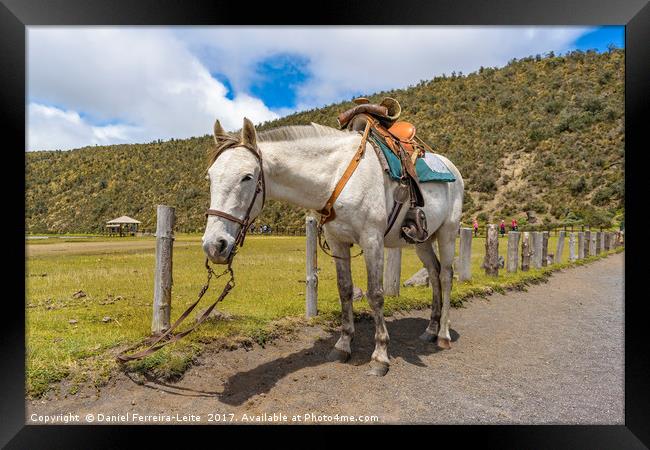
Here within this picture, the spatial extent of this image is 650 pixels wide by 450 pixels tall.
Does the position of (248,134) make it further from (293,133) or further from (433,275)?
(433,275)

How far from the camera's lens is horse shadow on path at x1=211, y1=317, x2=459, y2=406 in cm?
325

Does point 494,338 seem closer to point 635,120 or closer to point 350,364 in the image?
point 350,364

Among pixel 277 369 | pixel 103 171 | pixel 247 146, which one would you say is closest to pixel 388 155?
pixel 247 146

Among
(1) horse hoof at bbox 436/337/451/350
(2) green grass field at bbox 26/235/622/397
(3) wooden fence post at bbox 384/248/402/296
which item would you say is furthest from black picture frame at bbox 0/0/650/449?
(3) wooden fence post at bbox 384/248/402/296

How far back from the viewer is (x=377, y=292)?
3.73 m

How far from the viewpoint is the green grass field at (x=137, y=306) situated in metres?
3.29

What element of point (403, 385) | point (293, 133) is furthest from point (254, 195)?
point (403, 385)

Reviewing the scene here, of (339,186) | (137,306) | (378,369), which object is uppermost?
(339,186)

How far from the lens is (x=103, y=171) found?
37688 mm

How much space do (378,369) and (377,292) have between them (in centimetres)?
82

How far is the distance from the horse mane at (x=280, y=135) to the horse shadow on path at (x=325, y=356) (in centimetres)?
214

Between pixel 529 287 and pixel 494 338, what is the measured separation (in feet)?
16.9

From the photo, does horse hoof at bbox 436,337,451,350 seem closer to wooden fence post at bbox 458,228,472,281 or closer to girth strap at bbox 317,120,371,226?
girth strap at bbox 317,120,371,226

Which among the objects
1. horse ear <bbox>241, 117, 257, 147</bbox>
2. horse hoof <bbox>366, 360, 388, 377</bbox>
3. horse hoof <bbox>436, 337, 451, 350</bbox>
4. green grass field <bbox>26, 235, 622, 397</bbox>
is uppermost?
horse ear <bbox>241, 117, 257, 147</bbox>
